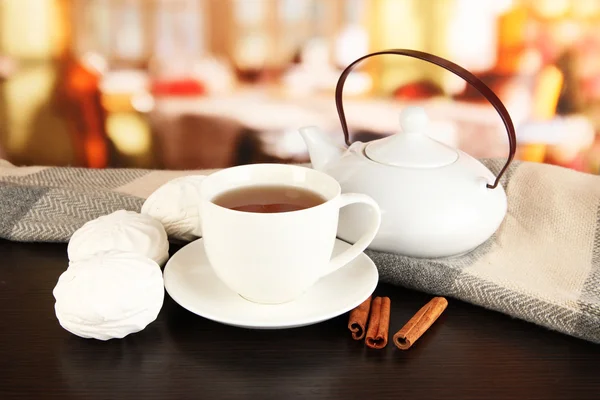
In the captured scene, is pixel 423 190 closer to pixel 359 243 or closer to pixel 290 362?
pixel 359 243

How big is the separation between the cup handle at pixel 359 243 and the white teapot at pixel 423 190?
0.05m

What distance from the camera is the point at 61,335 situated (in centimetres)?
52

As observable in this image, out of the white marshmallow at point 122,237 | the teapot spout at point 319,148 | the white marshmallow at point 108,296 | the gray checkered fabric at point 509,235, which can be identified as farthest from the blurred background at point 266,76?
the white marshmallow at point 108,296

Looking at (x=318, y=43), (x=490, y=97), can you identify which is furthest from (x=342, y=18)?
(x=490, y=97)

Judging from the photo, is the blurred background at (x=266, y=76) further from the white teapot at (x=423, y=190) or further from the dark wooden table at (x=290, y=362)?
the dark wooden table at (x=290, y=362)

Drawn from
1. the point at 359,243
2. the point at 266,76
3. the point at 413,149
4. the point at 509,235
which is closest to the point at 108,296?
the point at 359,243

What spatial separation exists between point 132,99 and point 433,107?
0.55 m

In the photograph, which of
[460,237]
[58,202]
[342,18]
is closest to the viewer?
[460,237]

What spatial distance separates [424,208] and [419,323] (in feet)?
0.39

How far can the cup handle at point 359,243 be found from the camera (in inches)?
21.2

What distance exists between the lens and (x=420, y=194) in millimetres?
603

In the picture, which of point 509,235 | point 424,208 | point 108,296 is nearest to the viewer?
point 108,296

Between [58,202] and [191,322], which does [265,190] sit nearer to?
[191,322]

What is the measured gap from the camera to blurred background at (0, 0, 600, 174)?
1.14m
